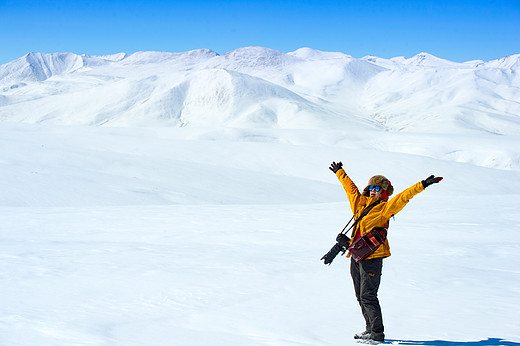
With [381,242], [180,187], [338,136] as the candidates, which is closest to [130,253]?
[381,242]

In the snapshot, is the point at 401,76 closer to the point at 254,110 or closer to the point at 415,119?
the point at 415,119

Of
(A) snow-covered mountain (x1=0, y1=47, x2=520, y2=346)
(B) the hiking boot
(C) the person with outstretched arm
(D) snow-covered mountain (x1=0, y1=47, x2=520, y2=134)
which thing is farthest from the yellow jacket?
(D) snow-covered mountain (x1=0, y1=47, x2=520, y2=134)

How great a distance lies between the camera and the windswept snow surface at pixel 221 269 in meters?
4.17

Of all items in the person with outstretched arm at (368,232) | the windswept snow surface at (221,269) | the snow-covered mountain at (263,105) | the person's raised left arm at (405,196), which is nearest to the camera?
the person's raised left arm at (405,196)

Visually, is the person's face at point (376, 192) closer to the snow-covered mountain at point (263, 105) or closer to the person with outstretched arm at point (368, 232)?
the person with outstretched arm at point (368, 232)

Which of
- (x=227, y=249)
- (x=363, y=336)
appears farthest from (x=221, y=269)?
(x=363, y=336)

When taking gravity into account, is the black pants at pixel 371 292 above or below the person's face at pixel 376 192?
below

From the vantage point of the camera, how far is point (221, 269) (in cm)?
643

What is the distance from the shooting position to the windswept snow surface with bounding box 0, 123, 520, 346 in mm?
4172

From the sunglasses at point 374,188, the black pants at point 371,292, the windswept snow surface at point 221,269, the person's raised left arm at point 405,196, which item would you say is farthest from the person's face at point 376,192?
the windswept snow surface at point 221,269

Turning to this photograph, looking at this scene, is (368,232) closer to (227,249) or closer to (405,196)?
(405,196)

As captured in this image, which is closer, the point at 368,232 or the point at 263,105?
the point at 368,232

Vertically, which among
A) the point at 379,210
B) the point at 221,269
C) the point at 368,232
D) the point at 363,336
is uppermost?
the point at 379,210

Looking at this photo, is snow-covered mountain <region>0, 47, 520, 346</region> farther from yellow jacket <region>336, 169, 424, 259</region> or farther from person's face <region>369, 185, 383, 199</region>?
person's face <region>369, 185, 383, 199</region>
